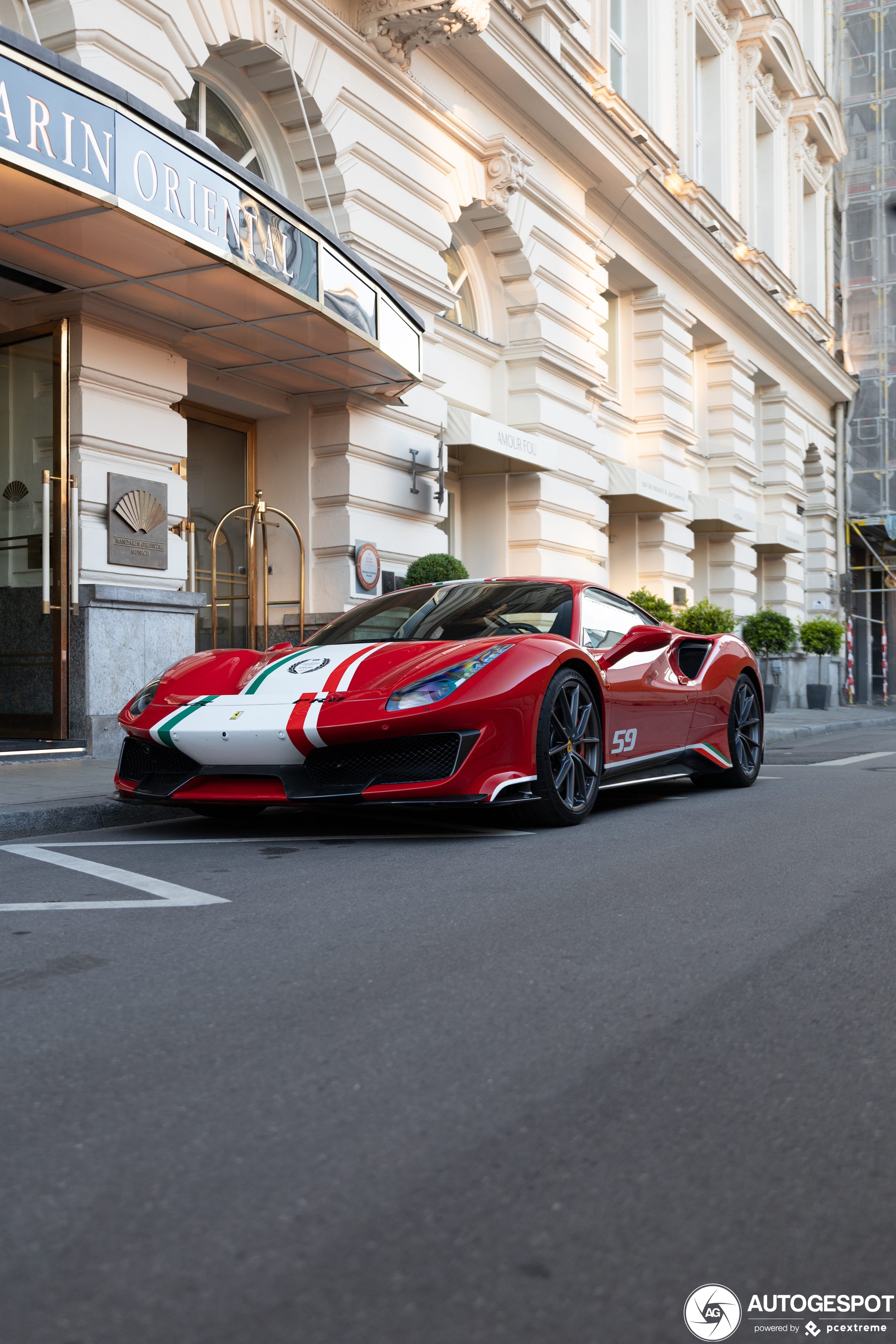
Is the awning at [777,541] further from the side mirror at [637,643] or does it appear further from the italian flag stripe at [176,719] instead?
the italian flag stripe at [176,719]

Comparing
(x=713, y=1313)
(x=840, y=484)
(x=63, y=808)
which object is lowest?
(x=713, y=1313)

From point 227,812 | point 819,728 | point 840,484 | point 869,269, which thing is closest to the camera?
point 227,812

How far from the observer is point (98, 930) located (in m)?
3.68

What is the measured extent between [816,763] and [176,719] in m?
7.08

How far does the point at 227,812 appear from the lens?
6.38 m

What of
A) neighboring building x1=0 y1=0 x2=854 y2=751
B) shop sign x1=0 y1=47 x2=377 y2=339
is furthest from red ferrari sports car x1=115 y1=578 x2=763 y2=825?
neighboring building x1=0 y1=0 x2=854 y2=751

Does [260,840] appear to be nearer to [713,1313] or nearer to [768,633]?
[713,1313]

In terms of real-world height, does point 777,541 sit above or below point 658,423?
below

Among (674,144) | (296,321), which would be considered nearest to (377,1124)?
(296,321)

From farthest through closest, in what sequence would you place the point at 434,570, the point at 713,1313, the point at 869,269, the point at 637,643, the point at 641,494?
the point at 869,269, the point at 641,494, the point at 434,570, the point at 637,643, the point at 713,1313

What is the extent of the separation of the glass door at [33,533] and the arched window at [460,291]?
256 inches

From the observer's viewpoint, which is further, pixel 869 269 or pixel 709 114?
pixel 869 269

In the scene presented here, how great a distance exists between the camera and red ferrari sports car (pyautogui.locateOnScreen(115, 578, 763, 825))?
17.3ft

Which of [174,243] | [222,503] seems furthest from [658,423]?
[174,243]
